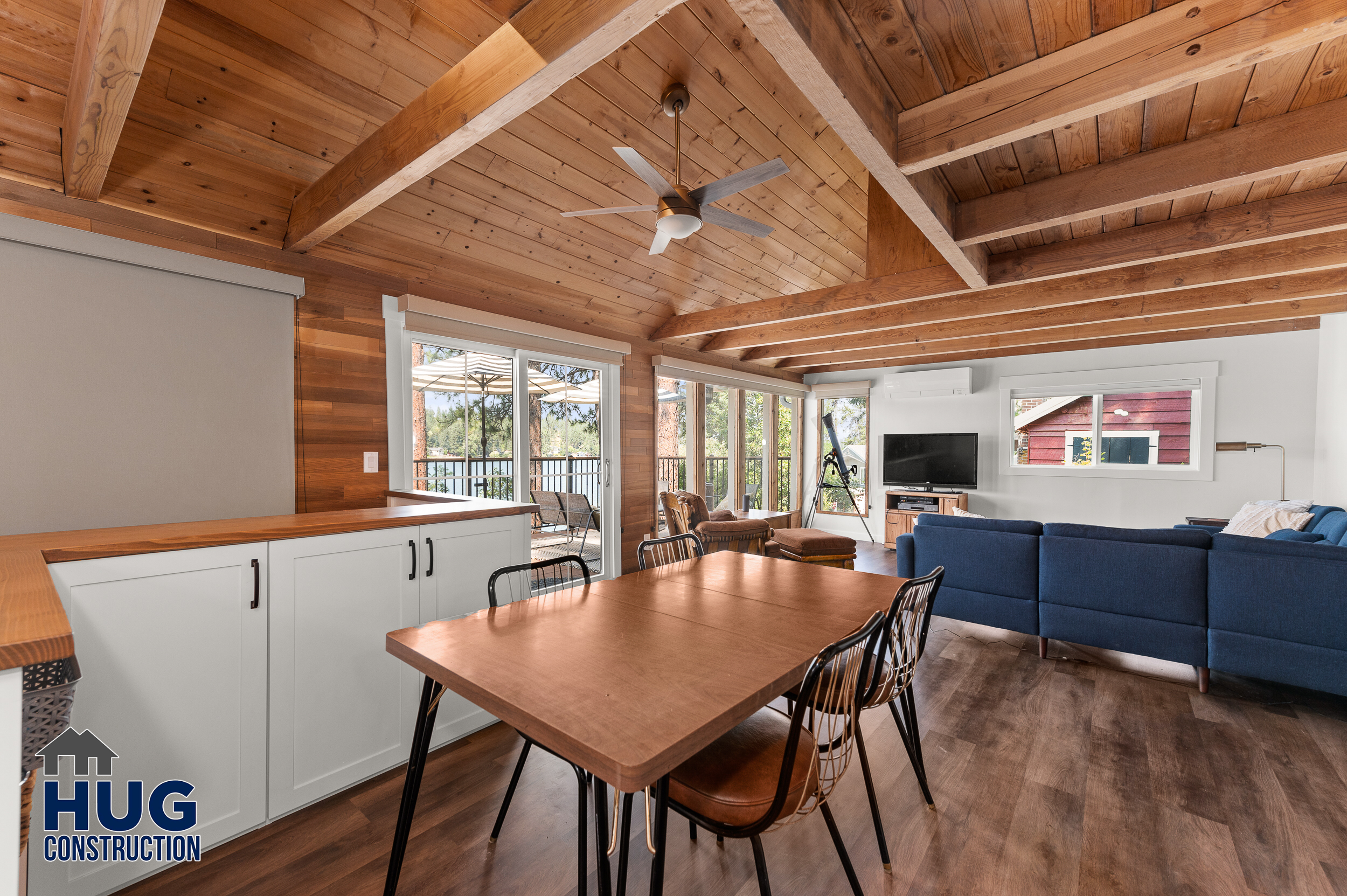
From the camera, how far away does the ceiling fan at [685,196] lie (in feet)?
6.89

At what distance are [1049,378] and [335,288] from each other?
6.92 m

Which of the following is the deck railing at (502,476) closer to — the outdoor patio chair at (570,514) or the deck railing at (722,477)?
the outdoor patio chair at (570,514)

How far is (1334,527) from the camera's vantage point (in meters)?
3.40

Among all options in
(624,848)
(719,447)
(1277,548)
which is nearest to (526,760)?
(624,848)

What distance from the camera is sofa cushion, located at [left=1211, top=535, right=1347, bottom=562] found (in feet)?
8.29

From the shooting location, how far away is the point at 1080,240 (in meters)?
3.39

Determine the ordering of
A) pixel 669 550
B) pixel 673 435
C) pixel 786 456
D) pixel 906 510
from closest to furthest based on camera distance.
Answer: pixel 669 550 < pixel 673 435 < pixel 906 510 < pixel 786 456

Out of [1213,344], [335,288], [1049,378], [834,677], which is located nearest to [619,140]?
[335,288]

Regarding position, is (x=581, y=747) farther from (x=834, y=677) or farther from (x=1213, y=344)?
(x=1213, y=344)

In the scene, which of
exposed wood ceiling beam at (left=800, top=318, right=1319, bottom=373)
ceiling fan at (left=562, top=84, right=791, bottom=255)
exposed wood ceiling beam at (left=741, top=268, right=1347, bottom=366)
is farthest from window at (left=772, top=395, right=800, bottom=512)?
ceiling fan at (left=562, top=84, right=791, bottom=255)

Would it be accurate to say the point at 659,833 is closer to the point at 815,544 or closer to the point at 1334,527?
the point at 815,544

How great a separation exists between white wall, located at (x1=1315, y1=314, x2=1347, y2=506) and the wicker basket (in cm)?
671

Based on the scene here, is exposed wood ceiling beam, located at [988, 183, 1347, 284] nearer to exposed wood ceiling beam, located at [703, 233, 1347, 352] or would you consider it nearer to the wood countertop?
exposed wood ceiling beam, located at [703, 233, 1347, 352]

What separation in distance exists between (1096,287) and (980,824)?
12.4ft
